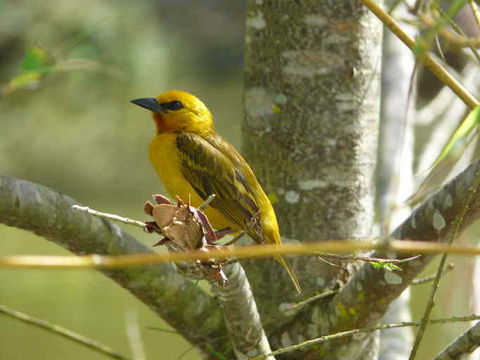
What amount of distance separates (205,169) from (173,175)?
124 mm

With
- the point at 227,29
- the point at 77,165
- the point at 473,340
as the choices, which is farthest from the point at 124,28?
the point at 473,340

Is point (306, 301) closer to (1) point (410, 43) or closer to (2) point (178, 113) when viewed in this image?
(1) point (410, 43)

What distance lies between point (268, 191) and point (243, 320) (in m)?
0.51

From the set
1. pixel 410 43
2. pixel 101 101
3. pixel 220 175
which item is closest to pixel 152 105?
pixel 220 175

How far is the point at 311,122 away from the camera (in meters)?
2.29

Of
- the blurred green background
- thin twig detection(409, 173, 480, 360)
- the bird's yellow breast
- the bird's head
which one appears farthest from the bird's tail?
the blurred green background

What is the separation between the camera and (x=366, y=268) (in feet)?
6.56

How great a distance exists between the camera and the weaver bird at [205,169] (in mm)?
2436

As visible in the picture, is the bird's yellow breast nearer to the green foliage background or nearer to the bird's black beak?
the bird's black beak

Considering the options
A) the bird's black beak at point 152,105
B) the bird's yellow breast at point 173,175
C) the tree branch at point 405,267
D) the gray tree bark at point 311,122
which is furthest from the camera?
the bird's black beak at point 152,105

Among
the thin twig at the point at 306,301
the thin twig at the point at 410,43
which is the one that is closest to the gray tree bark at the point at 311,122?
the thin twig at the point at 306,301

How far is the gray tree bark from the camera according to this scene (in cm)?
228

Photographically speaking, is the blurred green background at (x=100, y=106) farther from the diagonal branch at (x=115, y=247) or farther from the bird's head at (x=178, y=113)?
the diagonal branch at (x=115, y=247)

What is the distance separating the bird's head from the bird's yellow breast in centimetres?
11
